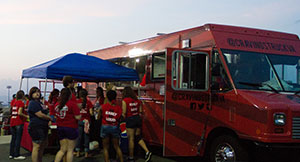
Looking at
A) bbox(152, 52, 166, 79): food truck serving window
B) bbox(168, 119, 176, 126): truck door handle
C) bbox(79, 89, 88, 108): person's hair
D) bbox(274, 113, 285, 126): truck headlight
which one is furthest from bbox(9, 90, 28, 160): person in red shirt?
bbox(274, 113, 285, 126): truck headlight

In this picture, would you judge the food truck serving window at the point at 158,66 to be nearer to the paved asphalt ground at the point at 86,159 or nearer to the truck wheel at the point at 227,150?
the paved asphalt ground at the point at 86,159

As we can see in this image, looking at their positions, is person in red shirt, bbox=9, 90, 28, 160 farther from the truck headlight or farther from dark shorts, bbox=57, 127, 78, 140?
the truck headlight

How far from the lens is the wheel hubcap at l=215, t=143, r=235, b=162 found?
6.37 metres

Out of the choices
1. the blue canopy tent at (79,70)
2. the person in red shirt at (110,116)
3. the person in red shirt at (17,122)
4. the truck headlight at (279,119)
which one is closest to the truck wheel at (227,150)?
the truck headlight at (279,119)

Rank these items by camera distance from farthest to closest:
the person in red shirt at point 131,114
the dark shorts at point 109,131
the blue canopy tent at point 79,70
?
the blue canopy tent at point 79,70 < the person in red shirt at point 131,114 < the dark shorts at point 109,131

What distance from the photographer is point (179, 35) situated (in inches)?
324

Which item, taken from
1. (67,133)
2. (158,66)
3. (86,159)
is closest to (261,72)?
(158,66)

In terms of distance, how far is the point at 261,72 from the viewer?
266 inches

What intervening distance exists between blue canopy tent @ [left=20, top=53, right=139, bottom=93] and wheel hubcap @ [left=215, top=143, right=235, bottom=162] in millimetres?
3521

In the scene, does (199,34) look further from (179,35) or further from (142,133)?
(142,133)

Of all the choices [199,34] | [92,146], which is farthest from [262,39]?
[92,146]

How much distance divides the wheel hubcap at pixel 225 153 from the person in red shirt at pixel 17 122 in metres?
4.56

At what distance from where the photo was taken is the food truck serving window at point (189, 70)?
6.77 metres

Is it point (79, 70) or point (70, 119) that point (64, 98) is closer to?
point (70, 119)
